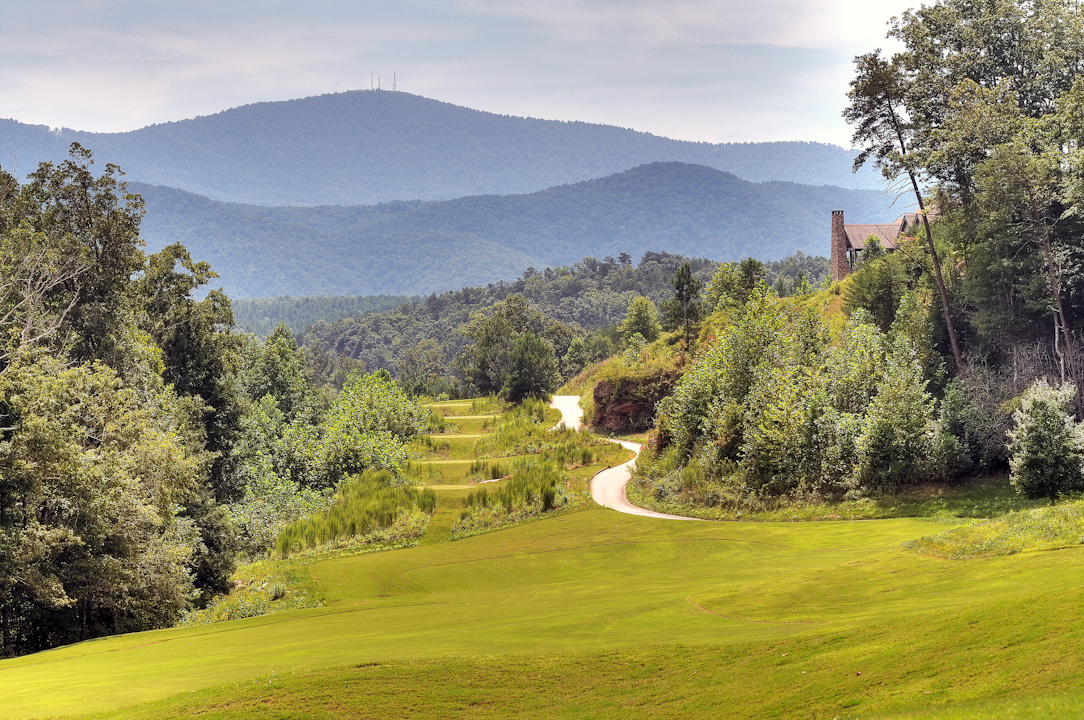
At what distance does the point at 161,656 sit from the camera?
1355 cm

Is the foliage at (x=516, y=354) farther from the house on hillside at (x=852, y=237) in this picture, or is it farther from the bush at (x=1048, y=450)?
the bush at (x=1048, y=450)

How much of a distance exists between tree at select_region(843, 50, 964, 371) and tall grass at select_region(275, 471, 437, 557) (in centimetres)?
2194

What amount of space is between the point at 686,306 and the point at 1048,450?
36979mm

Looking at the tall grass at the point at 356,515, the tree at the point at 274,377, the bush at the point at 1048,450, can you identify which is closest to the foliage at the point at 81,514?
the tall grass at the point at 356,515

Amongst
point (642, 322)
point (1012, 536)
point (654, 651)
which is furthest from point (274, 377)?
point (654, 651)

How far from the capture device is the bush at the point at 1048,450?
76.4 feet

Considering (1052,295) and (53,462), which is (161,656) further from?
(1052,295)

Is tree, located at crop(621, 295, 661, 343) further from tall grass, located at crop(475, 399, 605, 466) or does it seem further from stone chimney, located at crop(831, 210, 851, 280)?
tall grass, located at crop(475, 399, 605, 466)

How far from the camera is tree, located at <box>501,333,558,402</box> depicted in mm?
66188

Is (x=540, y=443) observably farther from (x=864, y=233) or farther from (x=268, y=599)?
(x=864, y=233)

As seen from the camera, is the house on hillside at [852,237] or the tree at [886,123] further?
the house on hillside at [852,237]

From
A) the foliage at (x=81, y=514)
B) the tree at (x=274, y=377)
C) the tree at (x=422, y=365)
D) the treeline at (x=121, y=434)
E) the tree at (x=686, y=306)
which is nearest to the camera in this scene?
the foliage at (x=81, y=514)

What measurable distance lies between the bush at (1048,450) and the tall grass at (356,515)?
69.1ft

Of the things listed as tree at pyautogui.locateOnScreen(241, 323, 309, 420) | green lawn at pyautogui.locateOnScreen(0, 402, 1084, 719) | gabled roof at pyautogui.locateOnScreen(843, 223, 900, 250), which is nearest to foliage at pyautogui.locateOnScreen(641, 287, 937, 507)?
green lawn at pyautogui.locateOnScreen(0, 402, 1084, 719)
